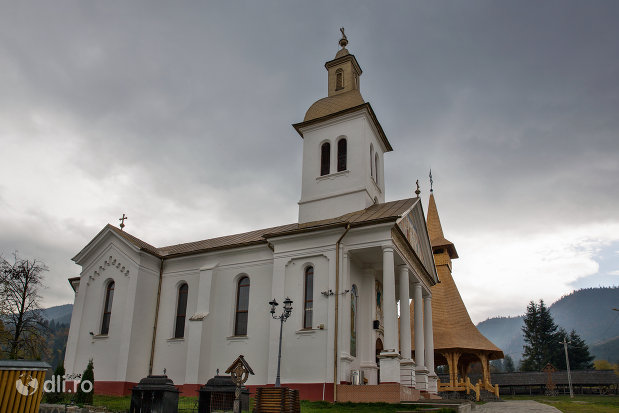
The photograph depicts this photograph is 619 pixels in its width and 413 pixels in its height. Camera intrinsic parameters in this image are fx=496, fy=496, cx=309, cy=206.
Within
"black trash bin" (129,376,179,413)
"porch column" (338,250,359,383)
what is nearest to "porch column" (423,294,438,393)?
"porch column" (338,250,359,383)

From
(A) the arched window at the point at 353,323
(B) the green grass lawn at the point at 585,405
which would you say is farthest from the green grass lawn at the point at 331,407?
(B) the green grass lawn at the point at 585,405

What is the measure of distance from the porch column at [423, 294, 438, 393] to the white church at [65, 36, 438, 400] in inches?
2.5

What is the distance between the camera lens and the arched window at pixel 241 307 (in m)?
22.4

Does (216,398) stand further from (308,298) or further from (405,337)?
(405,337)

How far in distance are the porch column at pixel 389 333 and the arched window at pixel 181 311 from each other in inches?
419

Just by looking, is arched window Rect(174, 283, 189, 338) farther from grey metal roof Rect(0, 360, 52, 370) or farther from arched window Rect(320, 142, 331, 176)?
grey metal roof Rect(0, 360, 52, 370)

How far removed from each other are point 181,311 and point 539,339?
56715 mm

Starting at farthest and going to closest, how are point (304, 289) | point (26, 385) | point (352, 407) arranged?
1. point (304, 289)
2. point (352, 407)
3. point (26, 385)

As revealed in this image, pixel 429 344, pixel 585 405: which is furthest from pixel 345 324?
pixel 585 405

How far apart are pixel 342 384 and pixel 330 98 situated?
569 inches

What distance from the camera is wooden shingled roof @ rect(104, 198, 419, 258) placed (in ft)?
65.6

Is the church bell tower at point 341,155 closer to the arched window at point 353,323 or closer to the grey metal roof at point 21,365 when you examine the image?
the arched window at point 353,323

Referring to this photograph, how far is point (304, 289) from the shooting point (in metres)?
20.5

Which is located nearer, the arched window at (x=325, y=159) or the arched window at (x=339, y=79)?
the arched window at (x=325, y=159)
